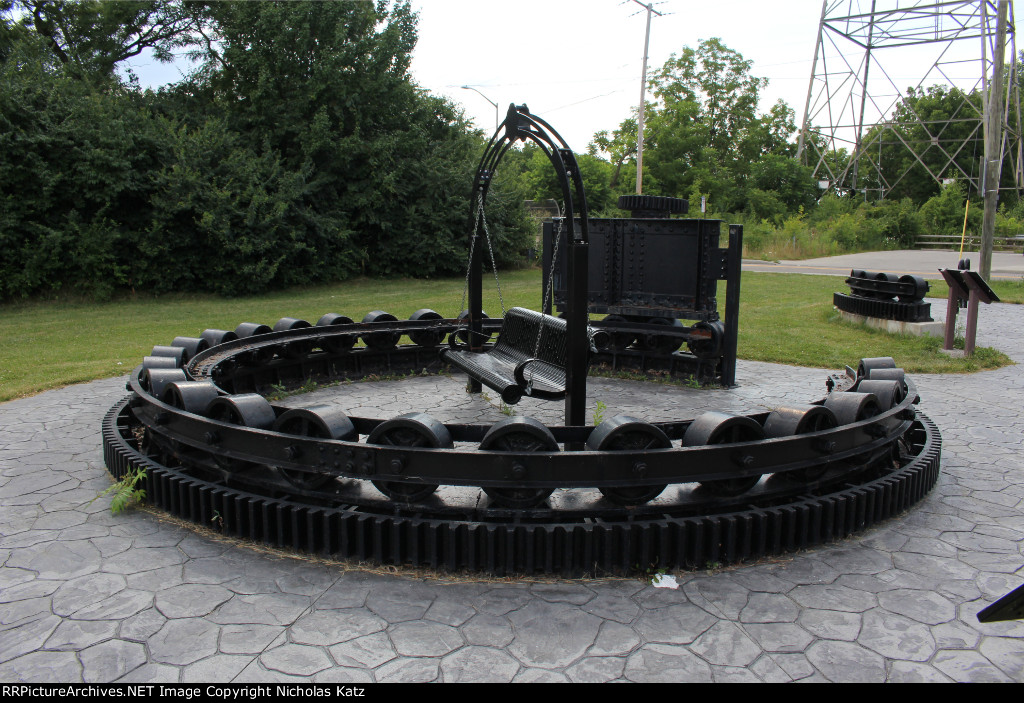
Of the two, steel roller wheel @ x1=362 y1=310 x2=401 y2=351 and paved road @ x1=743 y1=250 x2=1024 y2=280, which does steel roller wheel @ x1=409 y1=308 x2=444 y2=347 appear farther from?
paved road @ x1=743 y1=250 x2=1024 y2=280

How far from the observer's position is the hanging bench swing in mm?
4973

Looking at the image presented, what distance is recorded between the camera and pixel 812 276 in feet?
73.2

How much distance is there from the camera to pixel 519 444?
4023 mm

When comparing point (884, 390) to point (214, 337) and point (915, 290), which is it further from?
point (915, 290)

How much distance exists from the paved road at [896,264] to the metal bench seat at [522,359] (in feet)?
60.3

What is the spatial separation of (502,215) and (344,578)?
21.5 m

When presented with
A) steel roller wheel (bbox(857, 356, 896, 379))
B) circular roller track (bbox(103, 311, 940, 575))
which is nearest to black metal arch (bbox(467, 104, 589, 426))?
circular roller track (bbox(103, 311, 940, 575))

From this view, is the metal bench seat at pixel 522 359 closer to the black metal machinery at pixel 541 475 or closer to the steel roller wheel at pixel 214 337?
the black metal machinery at pixel 541 475

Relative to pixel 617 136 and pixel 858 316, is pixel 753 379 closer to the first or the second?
pixel 858 316

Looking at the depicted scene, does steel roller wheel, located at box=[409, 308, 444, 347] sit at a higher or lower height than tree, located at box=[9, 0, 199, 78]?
lower

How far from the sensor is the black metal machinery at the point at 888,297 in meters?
11.6

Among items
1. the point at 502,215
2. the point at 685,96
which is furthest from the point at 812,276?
the point at 685,96

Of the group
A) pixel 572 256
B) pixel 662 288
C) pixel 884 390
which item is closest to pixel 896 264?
pixel 662 288

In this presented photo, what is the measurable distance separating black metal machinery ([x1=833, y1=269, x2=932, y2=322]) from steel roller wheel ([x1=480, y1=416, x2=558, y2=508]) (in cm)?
973
